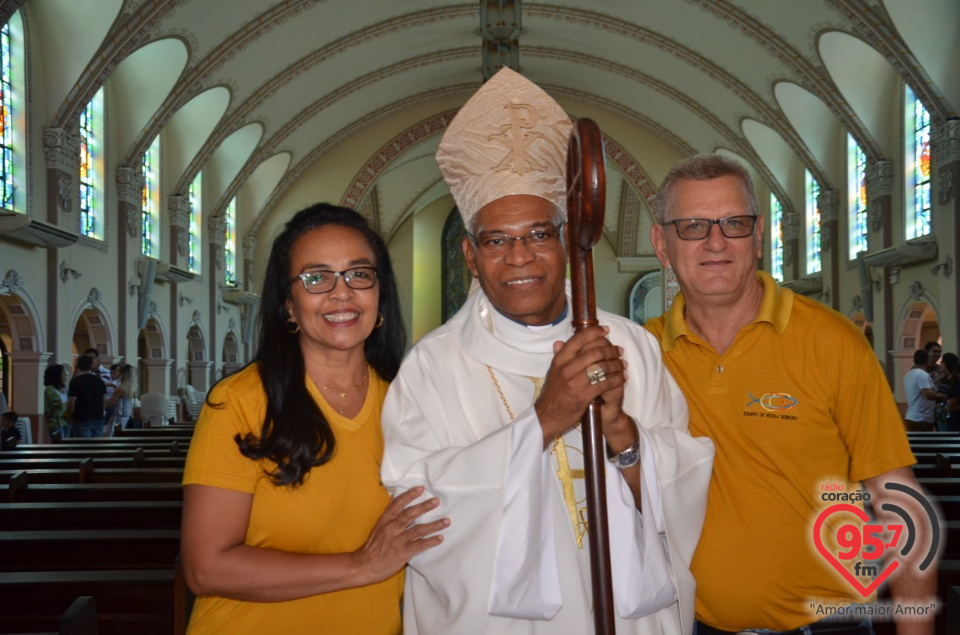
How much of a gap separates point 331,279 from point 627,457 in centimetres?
76

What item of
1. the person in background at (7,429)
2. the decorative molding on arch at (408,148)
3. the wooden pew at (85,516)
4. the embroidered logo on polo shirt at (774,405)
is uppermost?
the decorative molding on arch at (408,148)

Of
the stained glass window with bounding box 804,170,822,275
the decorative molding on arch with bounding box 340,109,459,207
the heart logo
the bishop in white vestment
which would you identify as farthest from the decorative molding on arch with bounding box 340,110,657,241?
the heart logo

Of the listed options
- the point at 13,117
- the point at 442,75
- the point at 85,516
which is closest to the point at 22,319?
the point at 13,117

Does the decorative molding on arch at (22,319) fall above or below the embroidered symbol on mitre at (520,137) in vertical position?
below

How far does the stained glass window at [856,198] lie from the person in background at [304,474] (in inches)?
529

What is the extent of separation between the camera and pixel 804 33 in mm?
12391

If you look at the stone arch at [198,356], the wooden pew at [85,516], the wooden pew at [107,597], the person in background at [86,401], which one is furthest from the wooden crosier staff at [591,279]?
the stone arch at [198,356]

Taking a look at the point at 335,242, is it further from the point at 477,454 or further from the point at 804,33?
the point at 804,33

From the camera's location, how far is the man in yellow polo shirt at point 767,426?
193 centimetres

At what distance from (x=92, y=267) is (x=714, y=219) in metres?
11.9

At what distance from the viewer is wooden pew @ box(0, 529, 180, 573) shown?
10.7 ft

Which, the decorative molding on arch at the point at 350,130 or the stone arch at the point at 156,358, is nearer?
the stone arch at the point at 156,358

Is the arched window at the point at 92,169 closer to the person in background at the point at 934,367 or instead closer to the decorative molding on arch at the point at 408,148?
the decorative molding on arch at the point at 408,148

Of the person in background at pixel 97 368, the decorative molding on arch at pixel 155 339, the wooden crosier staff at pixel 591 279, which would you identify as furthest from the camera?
the decorative molding on arch at pixel 155 339
